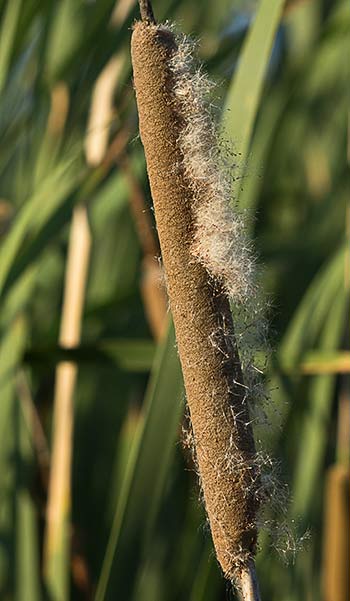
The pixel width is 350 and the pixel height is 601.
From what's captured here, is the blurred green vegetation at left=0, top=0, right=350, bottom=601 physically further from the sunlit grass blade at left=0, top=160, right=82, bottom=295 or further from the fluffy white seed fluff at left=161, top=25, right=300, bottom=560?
the fluffy white seed fluff at left=161, top=25, right=300, bottom=560

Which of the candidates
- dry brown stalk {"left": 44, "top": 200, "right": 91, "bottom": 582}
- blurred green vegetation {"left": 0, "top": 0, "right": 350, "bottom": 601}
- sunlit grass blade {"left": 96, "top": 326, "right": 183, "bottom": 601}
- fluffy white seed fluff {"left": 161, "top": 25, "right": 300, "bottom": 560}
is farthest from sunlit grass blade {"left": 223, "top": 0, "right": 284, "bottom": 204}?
dry brown stalk {"left": 44, "top": 200, "right": 91, "bottom": 582}

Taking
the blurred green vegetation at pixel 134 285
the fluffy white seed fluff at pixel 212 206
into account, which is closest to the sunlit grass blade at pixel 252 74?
the blurred green vegetation at pixel 134 285

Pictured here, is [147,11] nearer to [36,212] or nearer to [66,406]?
[36,212]

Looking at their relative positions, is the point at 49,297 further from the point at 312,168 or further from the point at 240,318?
the point at 240,318

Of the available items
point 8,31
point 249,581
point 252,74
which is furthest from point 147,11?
point 8,31

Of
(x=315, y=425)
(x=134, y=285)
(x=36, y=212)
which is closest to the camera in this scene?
(x=36, y=212)

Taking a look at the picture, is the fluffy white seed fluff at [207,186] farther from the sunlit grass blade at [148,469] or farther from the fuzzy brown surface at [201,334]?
the sunlit grass blade at [148,469]
